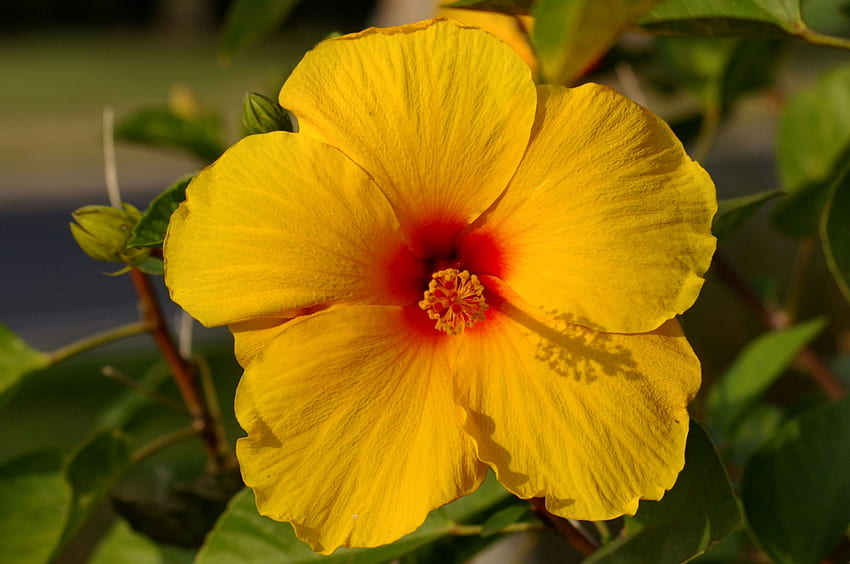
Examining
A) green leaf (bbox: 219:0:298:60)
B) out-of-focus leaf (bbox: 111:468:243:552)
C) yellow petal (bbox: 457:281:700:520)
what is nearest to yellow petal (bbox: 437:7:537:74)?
green leaf (bbox: 219:0:298:60)

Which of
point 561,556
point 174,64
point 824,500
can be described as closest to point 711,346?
point 561,556

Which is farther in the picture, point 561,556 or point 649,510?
point 561,556

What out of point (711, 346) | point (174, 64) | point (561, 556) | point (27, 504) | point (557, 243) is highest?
point (557, 243)

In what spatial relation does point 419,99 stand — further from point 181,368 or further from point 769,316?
point 769,316

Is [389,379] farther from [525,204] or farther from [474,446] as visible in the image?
[525,204]

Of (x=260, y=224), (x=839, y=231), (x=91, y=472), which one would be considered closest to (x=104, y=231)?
(x=260, y=224)

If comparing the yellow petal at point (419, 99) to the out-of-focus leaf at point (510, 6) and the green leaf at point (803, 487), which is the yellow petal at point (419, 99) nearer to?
the out-of-focus leaf at point (510, 6)

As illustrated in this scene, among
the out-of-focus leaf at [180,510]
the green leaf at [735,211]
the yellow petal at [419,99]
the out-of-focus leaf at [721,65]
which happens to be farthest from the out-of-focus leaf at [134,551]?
the out-of-focus leaf at [721,65]
